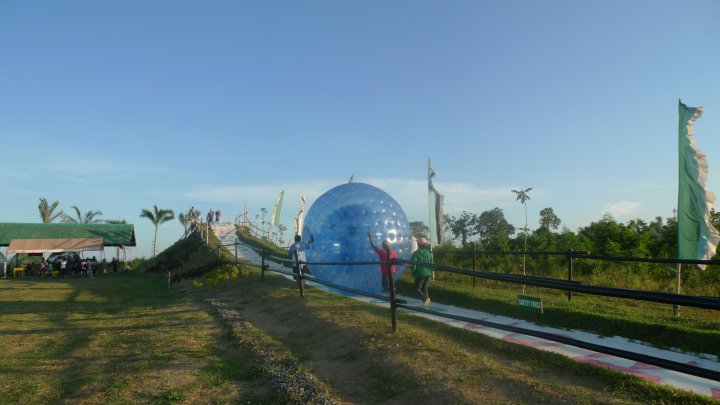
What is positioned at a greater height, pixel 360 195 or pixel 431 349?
pixel 360 195

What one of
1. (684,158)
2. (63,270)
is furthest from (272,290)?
(63,270)

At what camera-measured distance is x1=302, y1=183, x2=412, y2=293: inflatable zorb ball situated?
10000mm

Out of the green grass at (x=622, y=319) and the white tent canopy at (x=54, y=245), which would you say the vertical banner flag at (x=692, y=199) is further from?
the white tent canopy at (x=54, y=245)

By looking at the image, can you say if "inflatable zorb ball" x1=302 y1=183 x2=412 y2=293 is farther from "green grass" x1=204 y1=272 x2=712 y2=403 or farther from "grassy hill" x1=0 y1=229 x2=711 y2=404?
"green grass" x1=204 y1=272 x2=712 y2=403

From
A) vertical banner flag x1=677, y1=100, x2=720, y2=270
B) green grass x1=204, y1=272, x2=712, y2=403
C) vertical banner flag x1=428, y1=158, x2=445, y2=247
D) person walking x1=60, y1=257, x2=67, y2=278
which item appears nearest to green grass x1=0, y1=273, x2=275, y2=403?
green grass x1=204, y1=272, x2=712, y2=403

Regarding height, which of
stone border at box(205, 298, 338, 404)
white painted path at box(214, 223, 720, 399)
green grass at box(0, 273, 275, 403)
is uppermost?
white painted path at box(214, 223, 720, 399)

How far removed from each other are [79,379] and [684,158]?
11.4m

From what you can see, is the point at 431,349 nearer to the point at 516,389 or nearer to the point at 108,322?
the point at 516,389

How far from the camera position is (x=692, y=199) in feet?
28.9

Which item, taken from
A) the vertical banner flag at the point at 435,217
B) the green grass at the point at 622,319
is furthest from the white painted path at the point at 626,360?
the vertical banner flag at the point at 435,217

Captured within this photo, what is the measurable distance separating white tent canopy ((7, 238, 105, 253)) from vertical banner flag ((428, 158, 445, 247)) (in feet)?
94.0

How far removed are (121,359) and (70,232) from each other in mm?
35864

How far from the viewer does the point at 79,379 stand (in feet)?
18.3

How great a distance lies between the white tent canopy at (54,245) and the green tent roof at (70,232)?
80.5 inches
